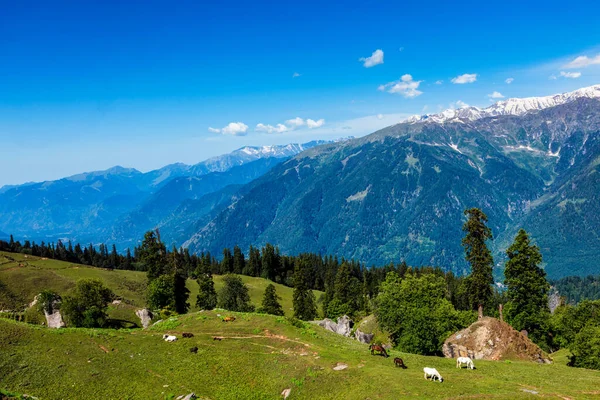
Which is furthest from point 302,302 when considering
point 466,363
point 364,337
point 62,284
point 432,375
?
point 432,375

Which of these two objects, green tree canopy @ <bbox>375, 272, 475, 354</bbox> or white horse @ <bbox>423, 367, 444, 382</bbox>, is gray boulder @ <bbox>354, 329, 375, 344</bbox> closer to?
green tree canopy @ <bbox>375, 272, 475, 354</bbox>

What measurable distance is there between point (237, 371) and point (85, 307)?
50.3m

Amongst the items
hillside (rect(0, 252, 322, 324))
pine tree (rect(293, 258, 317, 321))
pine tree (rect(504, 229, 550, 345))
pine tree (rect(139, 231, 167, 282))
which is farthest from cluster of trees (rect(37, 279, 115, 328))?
pine tree (rect(504, 229, 550, 345))

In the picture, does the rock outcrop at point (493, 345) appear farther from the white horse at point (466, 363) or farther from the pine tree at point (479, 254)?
the pine tree at point (479, 254)

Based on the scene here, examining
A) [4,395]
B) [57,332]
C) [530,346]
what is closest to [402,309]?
[530,346]

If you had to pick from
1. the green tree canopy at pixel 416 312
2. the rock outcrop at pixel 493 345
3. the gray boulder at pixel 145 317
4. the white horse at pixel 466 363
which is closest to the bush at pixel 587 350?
the rock outcrop at pixel 493 345

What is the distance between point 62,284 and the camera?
112312 millimetres

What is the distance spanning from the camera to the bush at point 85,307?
7169 cm

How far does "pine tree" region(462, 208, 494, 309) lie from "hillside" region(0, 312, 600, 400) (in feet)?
94.6

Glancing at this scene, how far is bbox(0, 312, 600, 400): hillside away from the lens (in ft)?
105

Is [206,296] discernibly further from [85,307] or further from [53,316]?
[53,316]

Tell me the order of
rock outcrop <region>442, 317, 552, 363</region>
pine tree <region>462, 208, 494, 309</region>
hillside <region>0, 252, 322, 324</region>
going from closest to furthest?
rock outcrop <region>442, 317, 552, 363</region>
pine tree <region>462, 208, 494, 309</region>
hillside <region>0, 252, 322, 324</region>

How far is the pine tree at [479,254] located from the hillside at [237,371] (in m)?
28.8

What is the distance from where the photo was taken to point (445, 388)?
31.2 m
